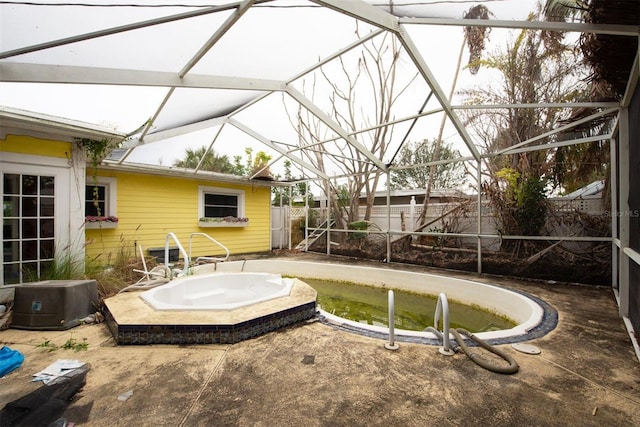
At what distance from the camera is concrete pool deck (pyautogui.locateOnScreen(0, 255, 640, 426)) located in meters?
1.71

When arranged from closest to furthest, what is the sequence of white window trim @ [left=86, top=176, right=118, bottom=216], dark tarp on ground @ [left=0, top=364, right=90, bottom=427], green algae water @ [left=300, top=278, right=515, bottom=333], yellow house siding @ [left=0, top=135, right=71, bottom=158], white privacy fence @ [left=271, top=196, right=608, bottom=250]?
dark tarp on ground @ [left=0, top=364, right=90, bottom=427]
yellow house siding @ [left=0, top=135, right=71, bottom=158]
green algae water @ [left=300, top=278, right=515, bottom=333]
white privacy fence @ [left=271, top=196, right=608, bottom=250]
white window trim @ [left=86, top=176, right=118, bottom=216]

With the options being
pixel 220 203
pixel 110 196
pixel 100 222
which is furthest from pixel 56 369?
pixel 220 203

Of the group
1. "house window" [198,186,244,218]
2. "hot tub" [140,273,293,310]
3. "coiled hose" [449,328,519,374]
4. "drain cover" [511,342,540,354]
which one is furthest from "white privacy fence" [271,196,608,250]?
"hot tub" [140,273,293,310]

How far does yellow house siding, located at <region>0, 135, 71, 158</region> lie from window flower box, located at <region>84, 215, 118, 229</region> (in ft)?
6.71

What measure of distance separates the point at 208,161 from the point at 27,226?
44.4ft

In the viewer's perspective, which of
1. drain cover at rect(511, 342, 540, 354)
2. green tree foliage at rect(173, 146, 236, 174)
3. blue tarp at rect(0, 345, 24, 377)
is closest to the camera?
blue tarp at rect(0, 345, 24, 377)

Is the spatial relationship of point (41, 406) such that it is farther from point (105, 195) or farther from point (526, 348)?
point (105, 195)

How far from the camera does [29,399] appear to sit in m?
1.64

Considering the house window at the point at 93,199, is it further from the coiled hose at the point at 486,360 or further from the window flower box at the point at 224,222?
the coiled hose at the point at 486,360

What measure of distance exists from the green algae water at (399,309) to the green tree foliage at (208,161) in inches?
468

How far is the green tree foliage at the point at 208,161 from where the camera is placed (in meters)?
15.3

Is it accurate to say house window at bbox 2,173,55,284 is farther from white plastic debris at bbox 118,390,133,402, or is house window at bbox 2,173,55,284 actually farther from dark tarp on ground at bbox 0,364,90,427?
white plastic debris at bbox 118,390,133,402

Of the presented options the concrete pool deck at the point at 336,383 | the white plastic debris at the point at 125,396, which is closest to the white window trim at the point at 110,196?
the concrete pool deck at the point at 336,383

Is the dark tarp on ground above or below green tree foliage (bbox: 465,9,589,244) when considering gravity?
below
